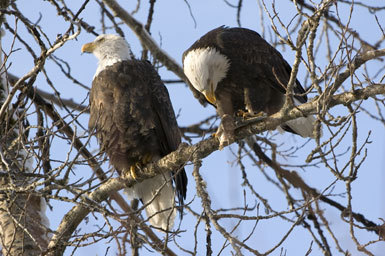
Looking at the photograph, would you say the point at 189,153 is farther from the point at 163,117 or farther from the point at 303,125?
the point at 303,125

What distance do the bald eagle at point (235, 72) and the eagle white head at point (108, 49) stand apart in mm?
606

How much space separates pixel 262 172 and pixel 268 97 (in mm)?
1225

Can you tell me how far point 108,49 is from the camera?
5496 mm

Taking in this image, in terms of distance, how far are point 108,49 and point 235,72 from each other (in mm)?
1228

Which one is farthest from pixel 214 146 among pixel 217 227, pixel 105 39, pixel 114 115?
pixel 105 39

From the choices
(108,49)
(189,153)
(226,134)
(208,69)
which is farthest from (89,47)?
(226,134)

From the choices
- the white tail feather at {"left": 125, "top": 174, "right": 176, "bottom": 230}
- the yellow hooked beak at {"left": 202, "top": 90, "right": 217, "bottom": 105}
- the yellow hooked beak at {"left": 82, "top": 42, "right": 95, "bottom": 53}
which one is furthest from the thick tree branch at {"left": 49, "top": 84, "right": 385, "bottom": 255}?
the yellow hooked beak at {"left": 82, "top": 42, "right": 95, "bottom": 53}

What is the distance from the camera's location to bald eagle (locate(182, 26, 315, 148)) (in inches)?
204

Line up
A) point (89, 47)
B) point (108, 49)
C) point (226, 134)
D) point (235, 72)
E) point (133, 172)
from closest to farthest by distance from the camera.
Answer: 1. point (226, 134)
2. point (133, 172)
3. point (235, 72)
4. point (108, 49)
5. point (89, 47)

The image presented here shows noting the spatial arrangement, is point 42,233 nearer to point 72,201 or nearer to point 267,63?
point 72,201

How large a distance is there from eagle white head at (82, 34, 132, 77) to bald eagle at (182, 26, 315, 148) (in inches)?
23.9

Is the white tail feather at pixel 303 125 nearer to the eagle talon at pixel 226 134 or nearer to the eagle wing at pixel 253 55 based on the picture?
the eagle wing at pixel 253 55

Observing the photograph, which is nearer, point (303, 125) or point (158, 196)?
point (158, 196)

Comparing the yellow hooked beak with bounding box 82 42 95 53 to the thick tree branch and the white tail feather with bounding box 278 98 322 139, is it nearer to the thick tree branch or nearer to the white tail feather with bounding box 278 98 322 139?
the thick tree branch
